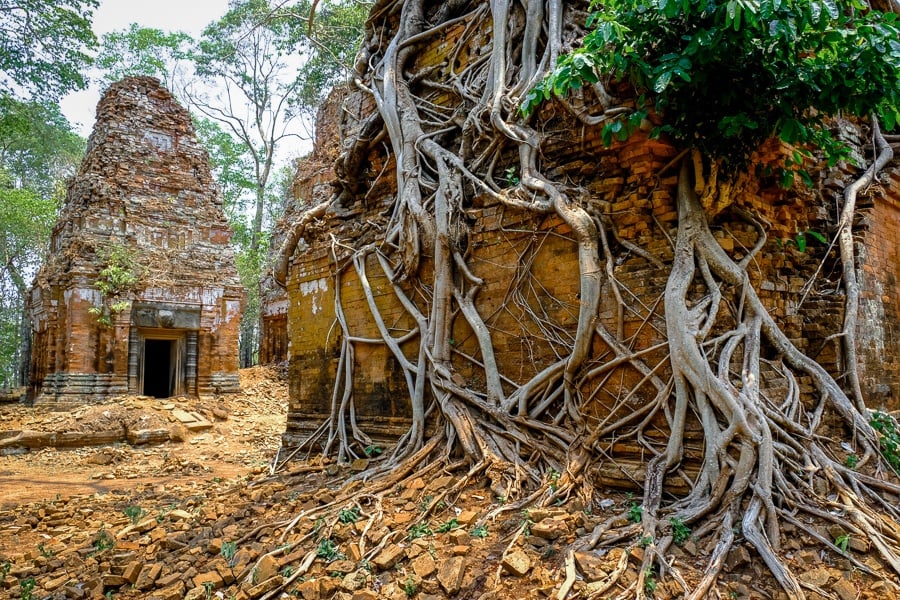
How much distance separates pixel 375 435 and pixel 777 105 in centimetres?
427

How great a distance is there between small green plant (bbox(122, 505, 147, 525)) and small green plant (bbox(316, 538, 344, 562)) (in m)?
2.08

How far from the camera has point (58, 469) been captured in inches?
366

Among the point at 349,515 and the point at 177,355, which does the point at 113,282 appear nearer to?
the point at 177,355

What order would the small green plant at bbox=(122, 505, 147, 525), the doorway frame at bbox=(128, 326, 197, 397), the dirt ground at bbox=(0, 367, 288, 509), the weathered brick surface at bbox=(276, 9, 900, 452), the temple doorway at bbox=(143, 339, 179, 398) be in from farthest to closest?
the temple doorway at bbox=(143, 339, 179, 398)
the doorway frame at bbox=(128, 326, 197, 397)
the dirt ground at bbox=(0, 367, 288, 509)
the small green plant at bbox=(122, 505, 147, 525)
the weathered brick surface at bbox=(276, 9, 900, 452)

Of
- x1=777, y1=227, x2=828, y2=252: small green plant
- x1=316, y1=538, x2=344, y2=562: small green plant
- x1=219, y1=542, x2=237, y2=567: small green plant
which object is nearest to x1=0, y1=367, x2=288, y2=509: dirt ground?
x1=219, y1=542, x2=237, y2=567: small green plant

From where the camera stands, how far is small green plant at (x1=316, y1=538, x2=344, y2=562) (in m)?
3.66

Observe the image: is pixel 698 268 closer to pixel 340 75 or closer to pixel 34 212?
pixel 340 75

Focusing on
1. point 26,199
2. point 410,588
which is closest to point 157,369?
point 26,199

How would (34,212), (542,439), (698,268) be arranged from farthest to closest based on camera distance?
1. (34,212)
2. (542,439)
3. (698,268)

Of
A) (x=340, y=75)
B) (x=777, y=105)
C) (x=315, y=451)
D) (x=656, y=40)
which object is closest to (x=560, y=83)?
(x=656, y=40)

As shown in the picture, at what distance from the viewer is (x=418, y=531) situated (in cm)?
374

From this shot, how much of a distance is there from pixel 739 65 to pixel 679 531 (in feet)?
9.01

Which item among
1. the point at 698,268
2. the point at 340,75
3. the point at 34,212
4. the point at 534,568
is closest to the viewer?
the point at 534,568

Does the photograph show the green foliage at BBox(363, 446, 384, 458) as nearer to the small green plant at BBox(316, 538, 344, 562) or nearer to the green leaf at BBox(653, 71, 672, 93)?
the small green plant at BBox(316, 538, 344, 562)
